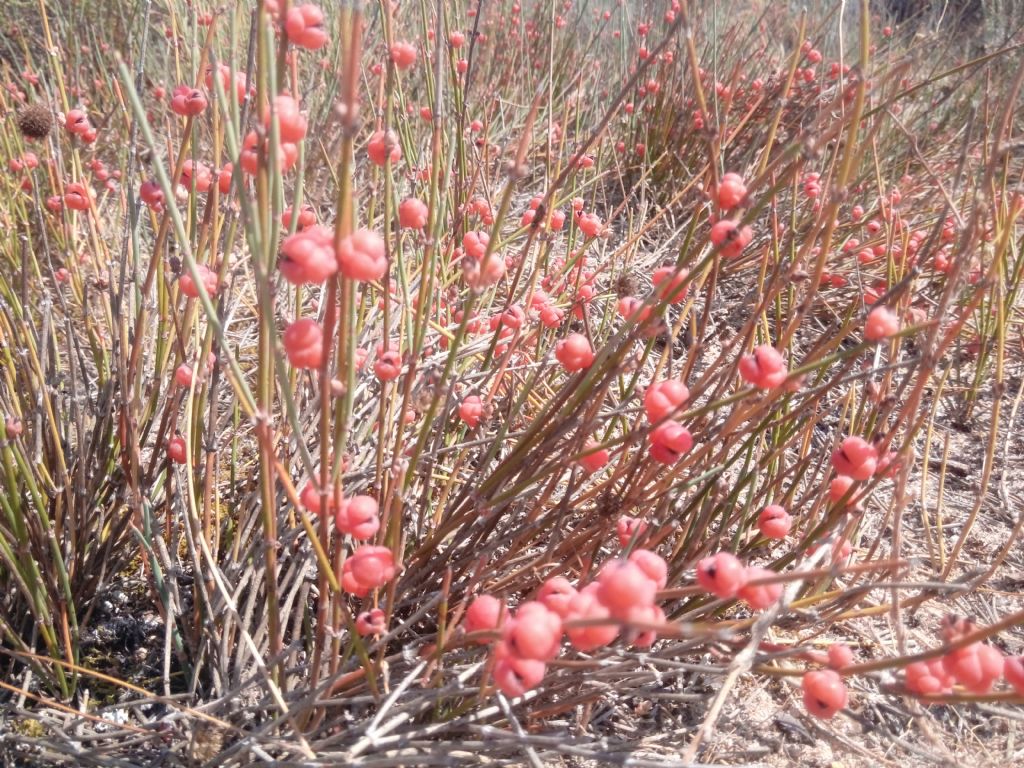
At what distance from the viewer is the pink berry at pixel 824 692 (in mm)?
650

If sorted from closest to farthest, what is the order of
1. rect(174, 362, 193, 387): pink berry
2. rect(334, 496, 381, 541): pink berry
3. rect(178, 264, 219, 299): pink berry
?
rect(334, 496, 381, 541): pink berry, rect(178, 264, 219, 299): pink berry, rect(174, 362, 193, 387): pink berry

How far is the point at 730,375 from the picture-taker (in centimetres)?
96

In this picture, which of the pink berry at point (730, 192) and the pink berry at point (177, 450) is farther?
the pink berry at point (177, 450)

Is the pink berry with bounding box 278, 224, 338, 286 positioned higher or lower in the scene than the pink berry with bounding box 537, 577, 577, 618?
higher

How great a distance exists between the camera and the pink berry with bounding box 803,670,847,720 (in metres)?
0.65

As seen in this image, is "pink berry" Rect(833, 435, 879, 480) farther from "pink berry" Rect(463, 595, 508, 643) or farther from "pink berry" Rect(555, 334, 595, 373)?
"pink berry" Rect(463, 595, 508, 643)

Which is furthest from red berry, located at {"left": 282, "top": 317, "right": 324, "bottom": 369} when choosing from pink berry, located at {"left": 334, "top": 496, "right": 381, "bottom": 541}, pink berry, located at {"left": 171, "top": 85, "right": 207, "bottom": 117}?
pink berry, located at {"left": 171, "top": 85, "right": 207, "bottom": 117}

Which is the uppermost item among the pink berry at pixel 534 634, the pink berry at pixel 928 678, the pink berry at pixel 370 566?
the pink berry at pixel 534 634

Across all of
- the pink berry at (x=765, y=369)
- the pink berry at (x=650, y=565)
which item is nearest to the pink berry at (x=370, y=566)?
the pink berry at (x=650, y=565)

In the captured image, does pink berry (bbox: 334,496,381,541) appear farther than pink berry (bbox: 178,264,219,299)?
No

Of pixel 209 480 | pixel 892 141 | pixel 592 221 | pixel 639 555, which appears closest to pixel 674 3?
pixel 892 141

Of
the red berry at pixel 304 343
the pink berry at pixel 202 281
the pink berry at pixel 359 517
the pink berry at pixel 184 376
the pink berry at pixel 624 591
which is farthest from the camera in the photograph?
the pink berry at pixel 184 376

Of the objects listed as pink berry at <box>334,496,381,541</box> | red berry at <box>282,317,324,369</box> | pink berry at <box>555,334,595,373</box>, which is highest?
red berry at <box>282,317,324,369</box>

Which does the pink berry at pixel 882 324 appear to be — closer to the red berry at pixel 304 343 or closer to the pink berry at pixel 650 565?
the pink berry at pixel 650 565
